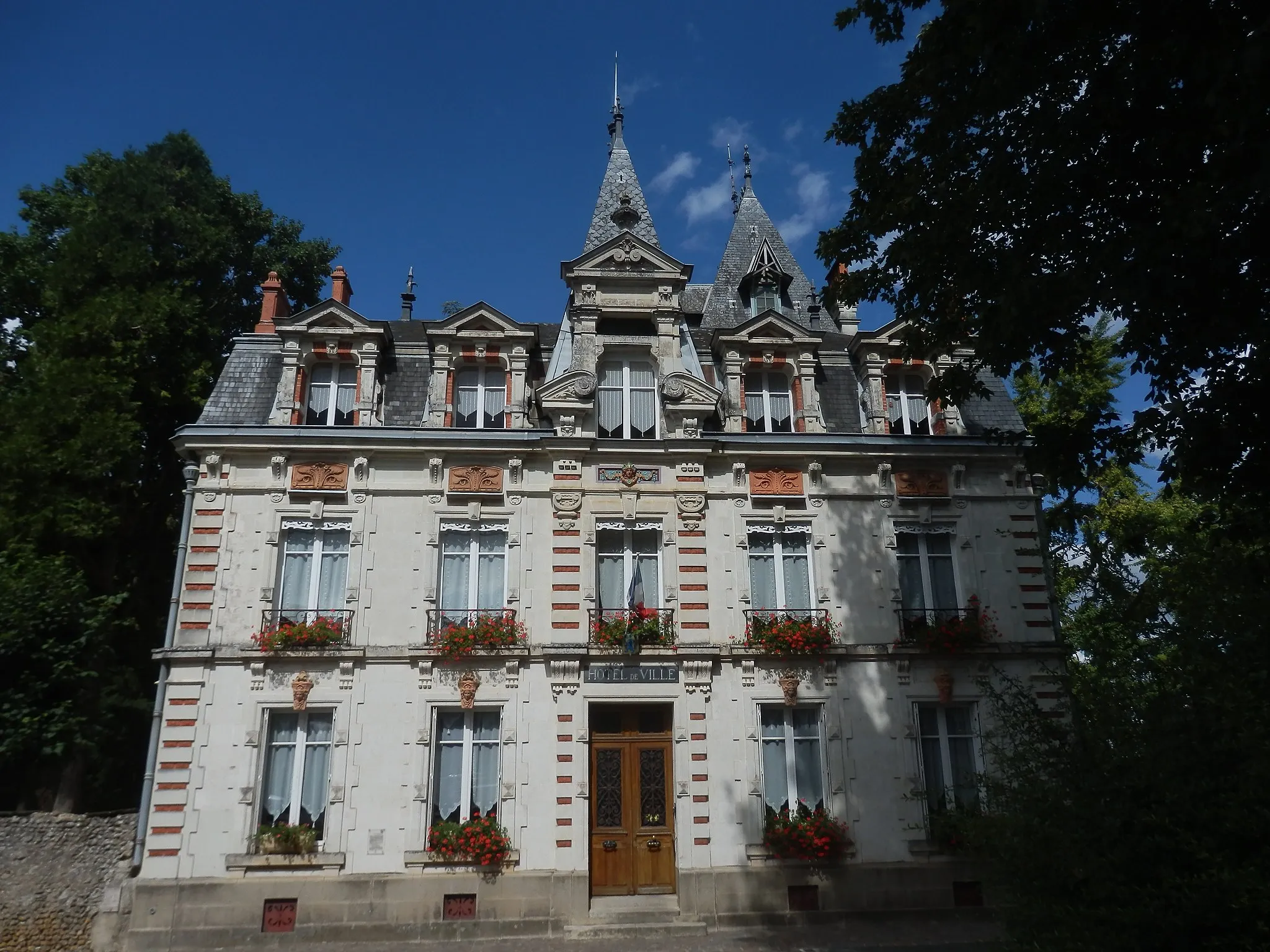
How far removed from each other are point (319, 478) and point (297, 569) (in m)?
1.72

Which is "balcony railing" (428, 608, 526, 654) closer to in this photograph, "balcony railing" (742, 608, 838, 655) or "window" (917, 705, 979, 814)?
"balcony railing" (742, 608, 838, 655)

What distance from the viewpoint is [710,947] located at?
13.7 m

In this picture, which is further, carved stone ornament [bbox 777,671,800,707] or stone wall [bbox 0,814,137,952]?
carved stone ornament [bbox 777,671,800,707]


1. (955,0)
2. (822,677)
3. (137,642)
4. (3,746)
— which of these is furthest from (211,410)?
(955,0)

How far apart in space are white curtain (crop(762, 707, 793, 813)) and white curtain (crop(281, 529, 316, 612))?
8.58 meters

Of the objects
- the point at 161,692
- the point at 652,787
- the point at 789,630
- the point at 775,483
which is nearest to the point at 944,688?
the point at 789,630

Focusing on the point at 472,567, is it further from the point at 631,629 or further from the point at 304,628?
the point at 631,629

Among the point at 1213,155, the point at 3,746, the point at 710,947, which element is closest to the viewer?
the point at 1213,155

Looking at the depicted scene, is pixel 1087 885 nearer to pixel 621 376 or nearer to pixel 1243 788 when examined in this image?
pixel 1243 788

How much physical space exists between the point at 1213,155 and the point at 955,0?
325 centimetres

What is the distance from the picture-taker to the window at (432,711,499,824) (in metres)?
15.4

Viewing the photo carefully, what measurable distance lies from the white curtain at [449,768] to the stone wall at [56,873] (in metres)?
5.12

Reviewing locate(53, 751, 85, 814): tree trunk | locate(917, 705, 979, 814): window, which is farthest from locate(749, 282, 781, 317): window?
locate(53, 751, 85, 814): tree trunk

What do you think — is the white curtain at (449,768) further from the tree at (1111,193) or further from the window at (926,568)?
the tree at (1111,193)
